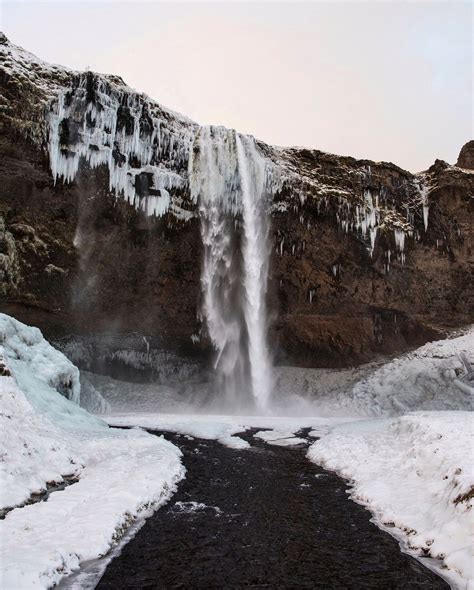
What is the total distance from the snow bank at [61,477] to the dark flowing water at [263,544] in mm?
572

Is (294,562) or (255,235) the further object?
(255,235)

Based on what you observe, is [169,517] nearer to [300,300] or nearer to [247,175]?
[247,175]

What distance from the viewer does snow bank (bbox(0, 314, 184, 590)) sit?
6473 mm

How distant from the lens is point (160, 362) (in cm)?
3366

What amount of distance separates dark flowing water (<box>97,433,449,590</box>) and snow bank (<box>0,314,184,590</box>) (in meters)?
0.57

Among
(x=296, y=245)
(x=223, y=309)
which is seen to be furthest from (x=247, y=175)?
(x=223, y=309)

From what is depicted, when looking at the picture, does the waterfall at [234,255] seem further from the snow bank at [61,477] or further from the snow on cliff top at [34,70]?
the snow bank at [61,477]

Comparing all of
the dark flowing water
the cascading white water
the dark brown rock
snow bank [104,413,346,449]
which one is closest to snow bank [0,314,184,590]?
the dark flowing water

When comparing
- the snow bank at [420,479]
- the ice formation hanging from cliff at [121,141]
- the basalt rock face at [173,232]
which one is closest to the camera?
the snow bank at [420,479]

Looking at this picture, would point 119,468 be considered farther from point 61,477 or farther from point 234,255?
point 234,255

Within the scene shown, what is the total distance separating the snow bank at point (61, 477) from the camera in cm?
647

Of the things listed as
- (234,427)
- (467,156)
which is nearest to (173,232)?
(234,427)

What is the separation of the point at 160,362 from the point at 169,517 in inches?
991

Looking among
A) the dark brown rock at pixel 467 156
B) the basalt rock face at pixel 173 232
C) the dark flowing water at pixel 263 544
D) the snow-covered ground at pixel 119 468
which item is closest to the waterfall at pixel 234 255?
the basalt rock face at pixel 173 232
